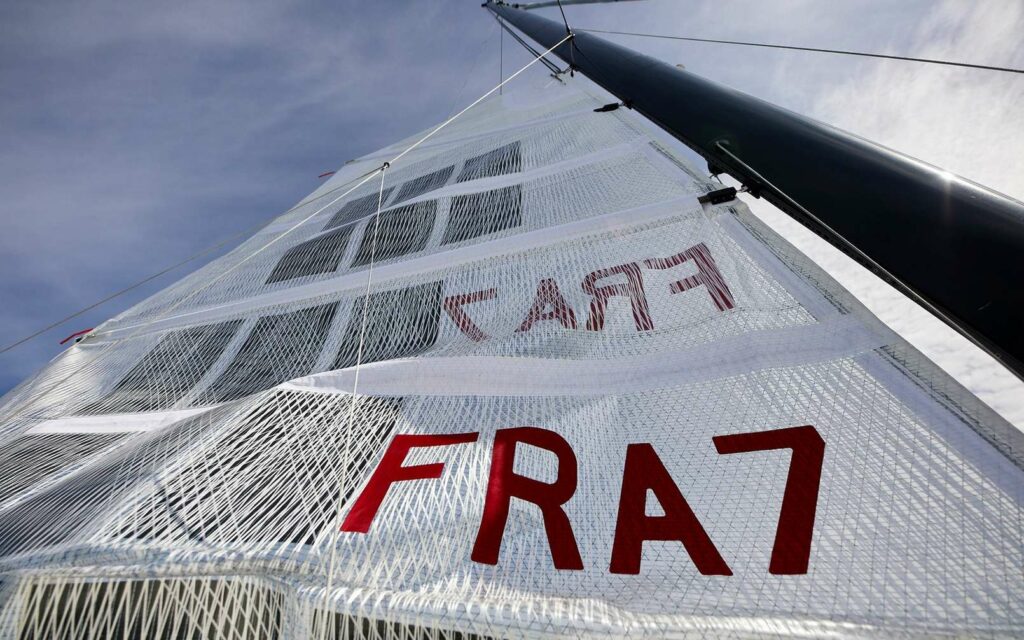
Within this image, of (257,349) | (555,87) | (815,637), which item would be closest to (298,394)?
(257,349)

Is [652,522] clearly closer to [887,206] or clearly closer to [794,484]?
[794,484]

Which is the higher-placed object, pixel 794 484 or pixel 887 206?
pixel 887 206

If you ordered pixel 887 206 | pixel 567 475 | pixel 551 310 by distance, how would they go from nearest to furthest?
1. pixel 887 206
2. pixel 567 475
3. pixel 551 310

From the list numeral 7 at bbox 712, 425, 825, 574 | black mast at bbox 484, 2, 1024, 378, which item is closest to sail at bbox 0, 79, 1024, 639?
numeral 7 at bbox 712, 425, 825, 574

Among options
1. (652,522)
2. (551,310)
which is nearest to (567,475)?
(652,522)

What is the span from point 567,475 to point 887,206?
2.03 ft

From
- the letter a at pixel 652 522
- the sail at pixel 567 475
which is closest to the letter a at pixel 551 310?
the sail at pixel 567 475

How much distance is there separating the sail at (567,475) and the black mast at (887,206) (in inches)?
10.6

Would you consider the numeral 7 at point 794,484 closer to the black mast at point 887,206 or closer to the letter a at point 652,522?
the letter a at point 652,522

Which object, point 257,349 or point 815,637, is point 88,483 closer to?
point 257,349

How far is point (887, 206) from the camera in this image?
58 cm

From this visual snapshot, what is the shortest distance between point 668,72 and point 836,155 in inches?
21.2

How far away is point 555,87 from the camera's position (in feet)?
12.3

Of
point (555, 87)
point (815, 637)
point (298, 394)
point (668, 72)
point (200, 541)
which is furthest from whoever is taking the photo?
point (555, 87)
